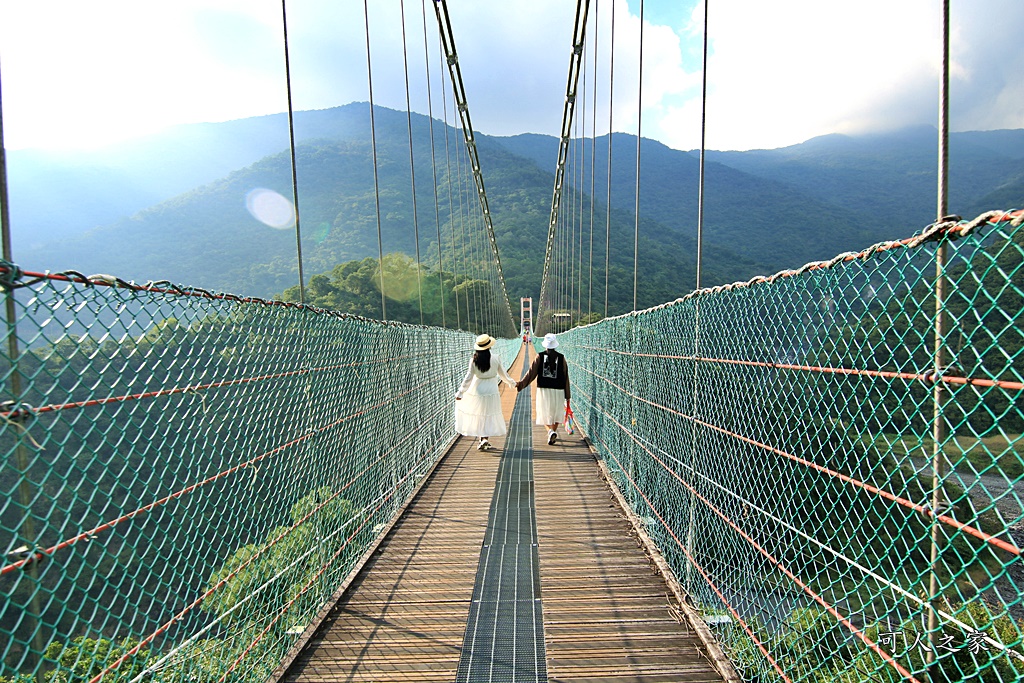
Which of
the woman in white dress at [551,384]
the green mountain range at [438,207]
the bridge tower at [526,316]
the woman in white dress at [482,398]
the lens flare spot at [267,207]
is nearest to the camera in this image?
the woman in white dress at [482,398]

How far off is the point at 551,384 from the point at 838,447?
3.86 metres

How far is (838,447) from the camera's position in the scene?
161 cm

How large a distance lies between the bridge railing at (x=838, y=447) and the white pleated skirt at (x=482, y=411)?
1.27 metres

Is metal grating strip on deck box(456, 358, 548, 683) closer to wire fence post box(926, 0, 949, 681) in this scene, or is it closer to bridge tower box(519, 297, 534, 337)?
wire fence post box(926, 0, 949, 681)

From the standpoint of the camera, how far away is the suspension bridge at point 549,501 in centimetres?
109

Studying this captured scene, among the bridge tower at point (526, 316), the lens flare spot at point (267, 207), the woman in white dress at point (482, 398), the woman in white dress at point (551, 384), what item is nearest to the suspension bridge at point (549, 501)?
the woman in white dress at point (482, 398)

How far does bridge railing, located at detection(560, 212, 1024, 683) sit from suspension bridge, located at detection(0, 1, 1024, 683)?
1 cm

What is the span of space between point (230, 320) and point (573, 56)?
40.1 feet

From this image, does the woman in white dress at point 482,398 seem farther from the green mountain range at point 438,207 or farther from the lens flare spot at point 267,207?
the lens flare spot at point 267,207

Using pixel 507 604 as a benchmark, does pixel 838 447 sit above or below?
above

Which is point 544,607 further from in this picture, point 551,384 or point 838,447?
point 551,384

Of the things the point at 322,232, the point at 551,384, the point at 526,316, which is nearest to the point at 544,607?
the point at 551,384

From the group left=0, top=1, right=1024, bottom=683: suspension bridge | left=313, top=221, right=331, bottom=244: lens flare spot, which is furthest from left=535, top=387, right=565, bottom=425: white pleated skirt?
left=313, top=221, right=331, bottom=244: lens flare spot

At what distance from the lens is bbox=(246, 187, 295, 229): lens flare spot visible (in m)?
49.9
